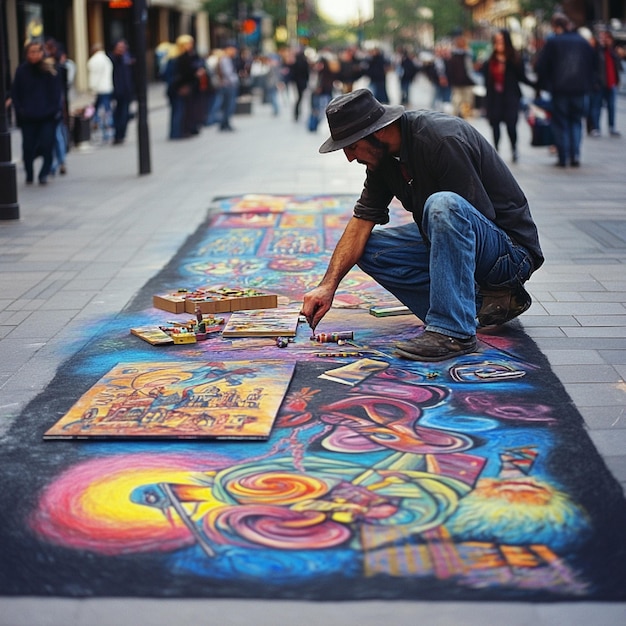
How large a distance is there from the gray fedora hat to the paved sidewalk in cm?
136

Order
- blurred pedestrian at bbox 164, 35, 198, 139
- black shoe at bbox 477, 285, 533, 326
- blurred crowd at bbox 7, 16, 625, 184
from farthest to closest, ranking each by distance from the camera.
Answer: blurred pedestrian at bbox 164, 35, 198, 139, blurred crowd at bbox 7, 16, 625, 184, black shoe at bbox 477, 285, 533, 326

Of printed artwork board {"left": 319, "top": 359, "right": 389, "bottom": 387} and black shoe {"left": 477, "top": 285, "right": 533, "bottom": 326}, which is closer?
printed artwork board {"left": 319, "top": 359, "right": 389, "bottom": 387}

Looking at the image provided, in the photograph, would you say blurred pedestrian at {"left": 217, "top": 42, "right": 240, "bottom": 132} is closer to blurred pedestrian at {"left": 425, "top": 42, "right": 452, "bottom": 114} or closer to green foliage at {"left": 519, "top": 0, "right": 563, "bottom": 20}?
blurred pedestrian at {"left": 425, "top": 42, "right": 452, "bottom": 114}

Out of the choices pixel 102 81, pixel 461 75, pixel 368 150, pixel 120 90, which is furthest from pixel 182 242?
pixel 461 75

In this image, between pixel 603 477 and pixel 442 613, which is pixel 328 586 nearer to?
pixel 442 613

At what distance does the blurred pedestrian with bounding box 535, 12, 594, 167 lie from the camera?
1391cm

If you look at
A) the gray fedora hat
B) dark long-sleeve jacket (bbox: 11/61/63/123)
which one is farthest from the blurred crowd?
the gray fedora hat

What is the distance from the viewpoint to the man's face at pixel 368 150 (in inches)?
203

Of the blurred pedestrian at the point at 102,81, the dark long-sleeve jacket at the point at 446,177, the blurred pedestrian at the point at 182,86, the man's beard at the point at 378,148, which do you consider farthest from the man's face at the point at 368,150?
the blurred pedestrian at the point at 182,86

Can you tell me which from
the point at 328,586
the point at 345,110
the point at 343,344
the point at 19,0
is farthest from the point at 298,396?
the point at 19,0

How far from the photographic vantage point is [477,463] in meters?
3.86

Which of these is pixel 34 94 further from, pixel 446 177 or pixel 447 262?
pixel 447 262

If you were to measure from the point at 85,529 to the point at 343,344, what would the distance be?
2438 mm

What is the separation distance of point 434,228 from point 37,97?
8952 mm
